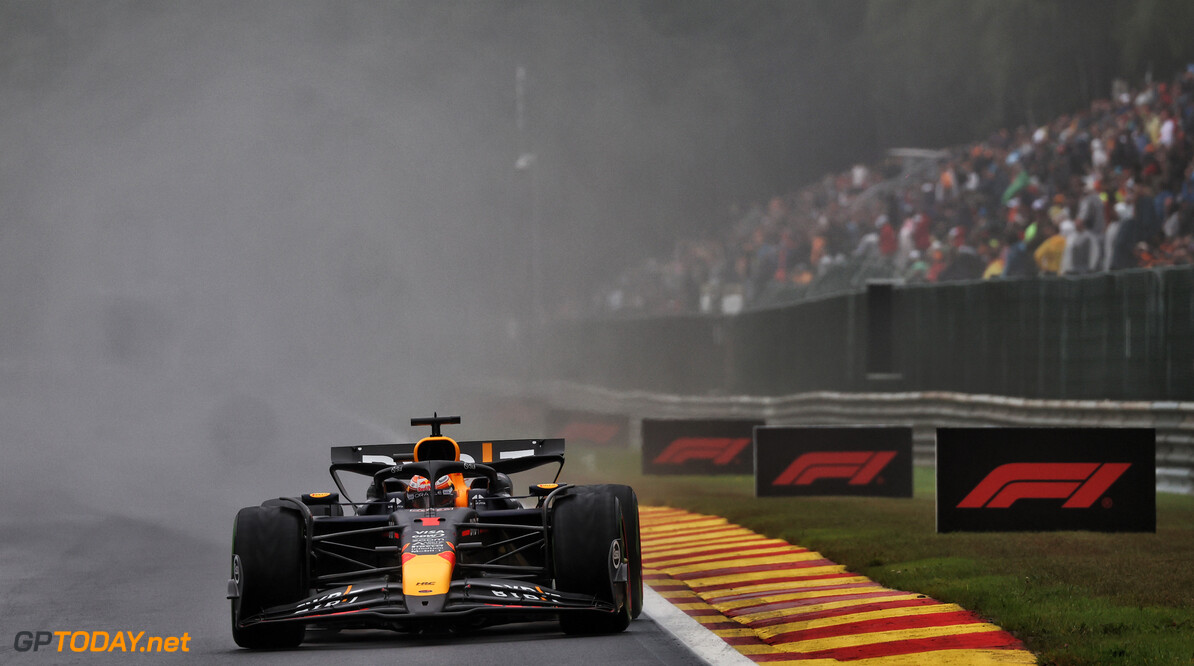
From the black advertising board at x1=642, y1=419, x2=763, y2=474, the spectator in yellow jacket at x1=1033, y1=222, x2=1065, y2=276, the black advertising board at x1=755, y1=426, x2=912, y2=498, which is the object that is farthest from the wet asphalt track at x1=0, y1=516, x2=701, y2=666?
the spectator in yellow jacket at x1=1033, y1=222, x2=1065, y2=276

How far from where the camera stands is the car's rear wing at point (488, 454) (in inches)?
400

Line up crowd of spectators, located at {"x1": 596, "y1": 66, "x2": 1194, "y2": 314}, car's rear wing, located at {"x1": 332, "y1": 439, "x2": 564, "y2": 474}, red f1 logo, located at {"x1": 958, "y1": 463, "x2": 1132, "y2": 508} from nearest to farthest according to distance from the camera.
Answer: car's rear wing, located at {"x1": 332, "y1": 439, "x2": 564, "y2": 474}, red f1 logo, located at {"x1": 958, "y1": 463, "x2": 1132, "y2": 508}, crowd of spectators, located at {"x1": 596, "y1": 66, "x2": 1194, "y2": 314}

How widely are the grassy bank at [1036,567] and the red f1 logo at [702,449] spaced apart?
325 centimetres

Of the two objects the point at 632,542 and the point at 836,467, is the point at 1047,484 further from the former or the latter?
the point at 632,542

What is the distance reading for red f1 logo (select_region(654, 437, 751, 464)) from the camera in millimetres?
19875

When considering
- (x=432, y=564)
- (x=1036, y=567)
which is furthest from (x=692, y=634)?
(x=1036, y=567)

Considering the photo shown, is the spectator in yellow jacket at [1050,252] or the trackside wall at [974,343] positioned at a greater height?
the spectator in yellow jacket at [1050,252]

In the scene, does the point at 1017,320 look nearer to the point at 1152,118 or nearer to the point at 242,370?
the point at 1152,118

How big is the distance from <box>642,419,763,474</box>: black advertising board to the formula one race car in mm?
10959

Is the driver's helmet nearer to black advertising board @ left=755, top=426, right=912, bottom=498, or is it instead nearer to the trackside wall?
black advertising board @ left=755, top=426, right=912, bottom=498

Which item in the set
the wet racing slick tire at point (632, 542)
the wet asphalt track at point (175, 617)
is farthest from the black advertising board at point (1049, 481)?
the wet asphalt track at point (175, 617)

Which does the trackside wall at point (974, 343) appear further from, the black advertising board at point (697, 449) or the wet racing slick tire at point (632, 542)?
the wet racing slick tire at point (632, 542)

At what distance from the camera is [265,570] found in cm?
778
